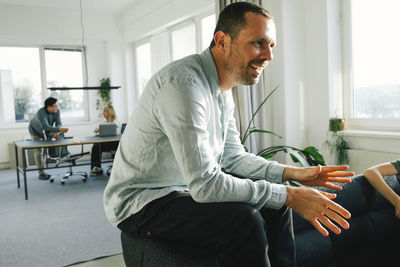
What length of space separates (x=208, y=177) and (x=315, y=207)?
36 cm

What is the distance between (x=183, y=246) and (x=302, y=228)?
66cm

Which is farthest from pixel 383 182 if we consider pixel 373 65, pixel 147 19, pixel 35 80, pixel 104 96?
pixel 35 80

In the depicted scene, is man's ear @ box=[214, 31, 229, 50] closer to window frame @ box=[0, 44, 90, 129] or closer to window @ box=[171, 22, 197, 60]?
window @ box=[171, 22, 197, 60]

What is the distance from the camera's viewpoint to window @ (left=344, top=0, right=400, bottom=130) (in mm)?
3342

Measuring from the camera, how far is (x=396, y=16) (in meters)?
3.30

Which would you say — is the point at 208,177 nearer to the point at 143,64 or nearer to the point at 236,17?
the point at 236,17

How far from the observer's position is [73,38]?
25.9ft

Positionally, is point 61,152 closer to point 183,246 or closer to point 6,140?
point 6,140

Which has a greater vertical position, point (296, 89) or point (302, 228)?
point (296, 89)

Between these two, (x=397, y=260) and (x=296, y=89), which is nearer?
(x=397, y=260)

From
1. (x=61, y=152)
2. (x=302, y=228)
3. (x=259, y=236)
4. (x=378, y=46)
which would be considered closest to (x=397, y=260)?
(x=302, y=228)

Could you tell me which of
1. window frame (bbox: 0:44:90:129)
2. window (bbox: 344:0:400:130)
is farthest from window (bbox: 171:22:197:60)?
window (bbox: 344:0:400:130)

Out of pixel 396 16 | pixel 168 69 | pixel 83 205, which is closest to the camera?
pixel 168 69

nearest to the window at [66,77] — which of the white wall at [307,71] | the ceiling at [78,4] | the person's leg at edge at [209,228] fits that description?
the ceiling at [78,4]
